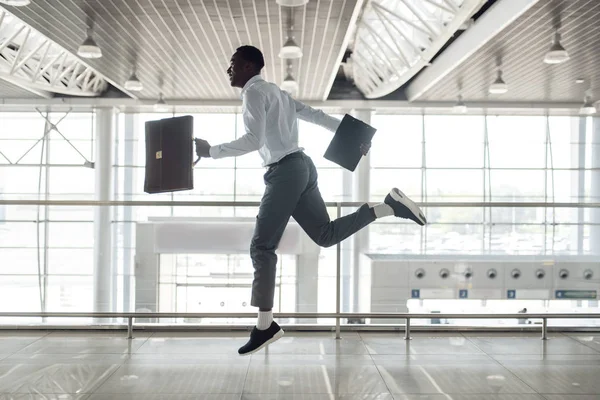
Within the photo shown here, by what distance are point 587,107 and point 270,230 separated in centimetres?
1231

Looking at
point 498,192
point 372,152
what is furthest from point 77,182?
point 498,192

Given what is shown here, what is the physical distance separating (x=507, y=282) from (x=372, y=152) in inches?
560

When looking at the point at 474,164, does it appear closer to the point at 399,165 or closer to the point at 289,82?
the point at 399,165

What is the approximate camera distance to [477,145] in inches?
766

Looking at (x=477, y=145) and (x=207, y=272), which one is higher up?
(x=477, y=145)

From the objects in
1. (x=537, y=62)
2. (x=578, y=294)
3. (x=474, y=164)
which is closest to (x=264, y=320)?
(x=578, y=294)

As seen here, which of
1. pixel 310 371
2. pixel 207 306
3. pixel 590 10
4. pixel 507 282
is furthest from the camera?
pixel 590 10

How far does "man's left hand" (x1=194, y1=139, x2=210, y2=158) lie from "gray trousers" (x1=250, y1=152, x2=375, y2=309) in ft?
1.15

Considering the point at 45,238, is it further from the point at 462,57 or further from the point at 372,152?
the point at 372,152

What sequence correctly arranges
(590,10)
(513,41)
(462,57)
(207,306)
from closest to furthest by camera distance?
(207,306) → (590,10) → (513,41) → (462,57)

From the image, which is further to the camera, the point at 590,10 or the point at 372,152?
the point at 372,152

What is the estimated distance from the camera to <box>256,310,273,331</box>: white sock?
3076 millimetres

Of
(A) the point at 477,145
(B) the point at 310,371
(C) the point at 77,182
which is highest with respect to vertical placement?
(A) the point at 477,145

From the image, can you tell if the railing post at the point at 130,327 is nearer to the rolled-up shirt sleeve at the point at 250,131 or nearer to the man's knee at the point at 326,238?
the man's knee at the point at 326,238
